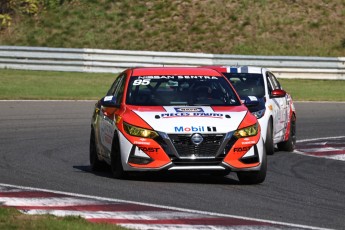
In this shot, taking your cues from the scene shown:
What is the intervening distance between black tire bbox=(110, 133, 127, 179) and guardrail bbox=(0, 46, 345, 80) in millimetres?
23327

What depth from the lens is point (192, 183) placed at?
13.4 meters

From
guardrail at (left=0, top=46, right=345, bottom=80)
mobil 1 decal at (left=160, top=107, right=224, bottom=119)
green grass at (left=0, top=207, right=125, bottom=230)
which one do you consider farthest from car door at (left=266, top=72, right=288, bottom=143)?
guardrail at (left=0, top=46, right=345, bottom=80)

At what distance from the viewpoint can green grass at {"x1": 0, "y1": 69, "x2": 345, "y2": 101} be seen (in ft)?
101

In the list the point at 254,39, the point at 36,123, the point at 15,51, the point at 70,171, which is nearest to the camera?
the point at 70,171

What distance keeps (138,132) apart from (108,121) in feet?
3.17

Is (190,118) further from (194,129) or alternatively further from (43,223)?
(43,223)

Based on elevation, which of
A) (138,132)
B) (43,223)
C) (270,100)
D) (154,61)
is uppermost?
(43,223)

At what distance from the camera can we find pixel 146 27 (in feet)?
144

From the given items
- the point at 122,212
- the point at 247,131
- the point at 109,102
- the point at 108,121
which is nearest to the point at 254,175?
the point at 247,131

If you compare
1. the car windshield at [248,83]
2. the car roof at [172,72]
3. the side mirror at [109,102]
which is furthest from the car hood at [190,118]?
the car windshield at [248,83]

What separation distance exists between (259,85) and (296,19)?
25408 mm

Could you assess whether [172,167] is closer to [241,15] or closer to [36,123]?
[36,123]

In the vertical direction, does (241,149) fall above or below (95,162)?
above

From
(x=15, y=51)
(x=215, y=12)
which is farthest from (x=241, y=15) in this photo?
(x=15, y=51)
